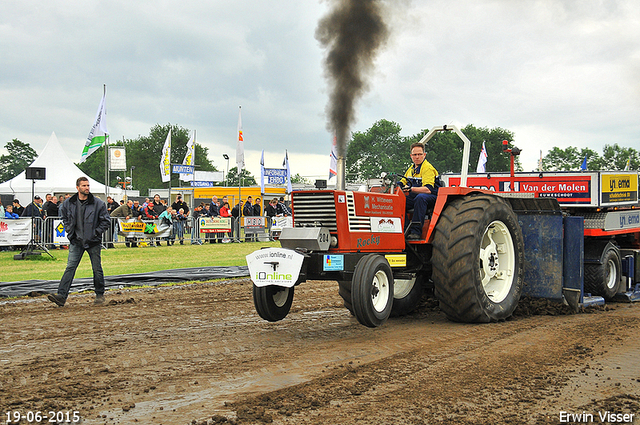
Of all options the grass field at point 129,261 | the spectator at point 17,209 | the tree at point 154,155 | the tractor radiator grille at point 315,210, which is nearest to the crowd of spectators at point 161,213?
the spectator at point 17,209

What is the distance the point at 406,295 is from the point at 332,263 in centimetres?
223

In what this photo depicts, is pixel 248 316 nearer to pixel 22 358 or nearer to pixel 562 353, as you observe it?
pixel 22 358

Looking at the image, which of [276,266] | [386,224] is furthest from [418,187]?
[276,266]

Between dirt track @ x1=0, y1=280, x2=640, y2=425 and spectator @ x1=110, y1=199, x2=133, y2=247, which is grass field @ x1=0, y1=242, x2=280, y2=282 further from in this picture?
dirt track @ x1=0, y1=280, x2=640, y2=425

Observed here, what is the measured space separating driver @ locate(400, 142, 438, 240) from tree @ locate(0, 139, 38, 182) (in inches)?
3957

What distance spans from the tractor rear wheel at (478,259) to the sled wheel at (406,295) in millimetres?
903

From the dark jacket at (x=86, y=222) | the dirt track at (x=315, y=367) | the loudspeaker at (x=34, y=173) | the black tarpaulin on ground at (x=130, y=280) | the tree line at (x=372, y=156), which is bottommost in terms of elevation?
the dirt track at (x=315, y=367)

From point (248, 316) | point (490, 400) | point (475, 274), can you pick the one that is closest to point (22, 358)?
point (248, 316)

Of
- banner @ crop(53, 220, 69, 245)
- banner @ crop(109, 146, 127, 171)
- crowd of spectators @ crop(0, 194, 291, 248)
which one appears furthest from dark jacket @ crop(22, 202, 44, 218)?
banner @ crop(109, 146, 127, 171)

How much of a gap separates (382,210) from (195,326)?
103 inches

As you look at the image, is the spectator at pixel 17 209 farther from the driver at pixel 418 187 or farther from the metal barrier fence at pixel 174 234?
the driver at pixel 418 187

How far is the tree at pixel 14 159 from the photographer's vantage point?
94.9 meters

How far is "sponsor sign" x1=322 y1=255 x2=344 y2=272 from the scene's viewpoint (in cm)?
581

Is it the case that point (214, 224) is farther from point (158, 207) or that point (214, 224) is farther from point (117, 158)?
point (117, 158)
